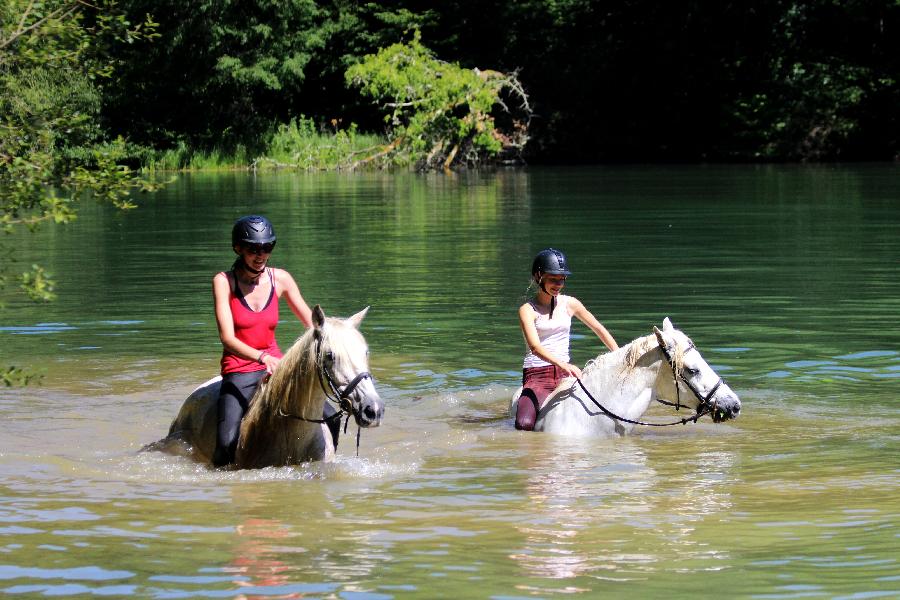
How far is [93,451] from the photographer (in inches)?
436

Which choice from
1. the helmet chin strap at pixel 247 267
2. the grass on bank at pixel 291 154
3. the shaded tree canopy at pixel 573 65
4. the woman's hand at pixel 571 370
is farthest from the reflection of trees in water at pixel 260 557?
the shaded tree canopy at pixel 573 65

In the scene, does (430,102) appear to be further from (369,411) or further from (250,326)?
(369,411)

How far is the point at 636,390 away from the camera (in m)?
10.8

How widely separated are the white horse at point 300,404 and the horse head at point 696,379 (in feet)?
8.86

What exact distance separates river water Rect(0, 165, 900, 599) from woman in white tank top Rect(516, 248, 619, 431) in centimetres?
33

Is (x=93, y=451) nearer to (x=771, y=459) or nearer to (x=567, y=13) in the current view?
(x=771, y=459)

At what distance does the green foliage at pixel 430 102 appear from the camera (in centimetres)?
5044

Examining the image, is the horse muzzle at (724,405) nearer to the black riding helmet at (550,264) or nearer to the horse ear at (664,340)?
the horse ear at (664,340)

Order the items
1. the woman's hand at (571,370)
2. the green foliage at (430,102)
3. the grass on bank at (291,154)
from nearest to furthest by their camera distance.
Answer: the woman's hand at (571,370)
the green foliage at (430,102)
the grass on bank at (291,154)

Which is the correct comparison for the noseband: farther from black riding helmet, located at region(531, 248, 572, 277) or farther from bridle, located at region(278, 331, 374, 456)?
bridle, located at region(278, 331, 374, 456)

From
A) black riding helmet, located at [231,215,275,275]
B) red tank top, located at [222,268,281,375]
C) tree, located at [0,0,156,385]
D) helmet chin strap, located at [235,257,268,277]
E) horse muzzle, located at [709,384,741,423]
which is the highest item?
tree, located at [0,0,156,385]

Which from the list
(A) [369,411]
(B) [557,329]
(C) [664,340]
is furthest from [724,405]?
(A) [369,411]

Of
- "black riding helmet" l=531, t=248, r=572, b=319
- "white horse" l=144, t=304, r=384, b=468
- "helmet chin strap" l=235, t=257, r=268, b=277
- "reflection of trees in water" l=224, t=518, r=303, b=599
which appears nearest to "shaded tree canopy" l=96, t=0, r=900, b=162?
"black riding helmet" l=531, t=248, r=572, b=319

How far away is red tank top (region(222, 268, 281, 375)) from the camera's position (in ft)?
29.8
